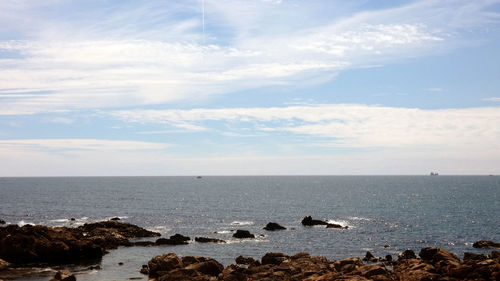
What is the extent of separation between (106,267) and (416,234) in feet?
192

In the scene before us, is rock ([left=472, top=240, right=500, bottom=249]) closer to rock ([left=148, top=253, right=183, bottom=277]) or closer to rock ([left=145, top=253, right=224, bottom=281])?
rock ([left=145, top=253, right=224, bottom=281])

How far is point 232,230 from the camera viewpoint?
8612 cm

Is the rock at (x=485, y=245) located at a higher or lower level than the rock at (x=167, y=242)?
lower

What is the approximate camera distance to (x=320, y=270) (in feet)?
139

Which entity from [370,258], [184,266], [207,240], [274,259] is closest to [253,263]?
[274,259]

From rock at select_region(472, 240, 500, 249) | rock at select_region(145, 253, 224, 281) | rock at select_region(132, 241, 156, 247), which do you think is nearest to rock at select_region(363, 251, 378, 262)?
rock at select_region(472, 240, 500, 249)

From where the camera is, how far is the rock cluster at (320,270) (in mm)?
37312

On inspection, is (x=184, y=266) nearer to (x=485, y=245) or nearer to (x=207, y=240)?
(x=207, y=240)

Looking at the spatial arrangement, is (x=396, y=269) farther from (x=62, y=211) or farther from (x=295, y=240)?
(x=62, y=211)

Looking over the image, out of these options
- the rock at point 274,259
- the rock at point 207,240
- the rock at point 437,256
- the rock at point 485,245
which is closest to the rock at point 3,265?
the rock at point 274,259

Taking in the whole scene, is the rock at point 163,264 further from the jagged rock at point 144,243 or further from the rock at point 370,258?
the rock at point 370,258

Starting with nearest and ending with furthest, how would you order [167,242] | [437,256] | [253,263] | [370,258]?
[437,256] < [253,263] < [370,258] < [167,242]

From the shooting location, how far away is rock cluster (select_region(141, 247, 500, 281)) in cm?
3731

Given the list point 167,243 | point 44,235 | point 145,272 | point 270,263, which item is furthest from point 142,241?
point 270,263
